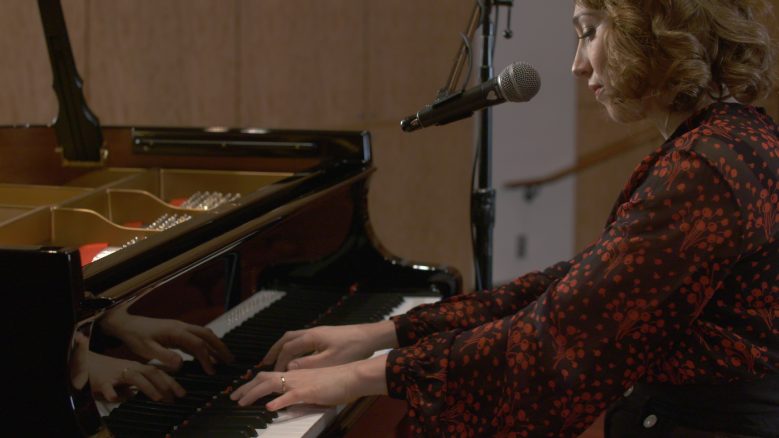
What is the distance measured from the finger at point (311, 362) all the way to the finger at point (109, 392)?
0.95 ft

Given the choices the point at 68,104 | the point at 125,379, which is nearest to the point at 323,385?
the point at 125,379

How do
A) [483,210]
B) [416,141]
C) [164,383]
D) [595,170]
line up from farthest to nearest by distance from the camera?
[595,170] → [416,141] → [483,210] → [164,383]

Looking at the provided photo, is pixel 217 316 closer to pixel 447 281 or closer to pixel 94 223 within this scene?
pixel 94 223

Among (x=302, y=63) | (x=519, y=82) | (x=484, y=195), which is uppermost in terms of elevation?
(x=519, y=82)

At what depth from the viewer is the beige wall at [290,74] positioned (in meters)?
3.36

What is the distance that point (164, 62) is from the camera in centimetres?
364

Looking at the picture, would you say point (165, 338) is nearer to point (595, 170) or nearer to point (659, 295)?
point (659, 295)

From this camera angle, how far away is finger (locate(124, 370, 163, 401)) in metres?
1.29

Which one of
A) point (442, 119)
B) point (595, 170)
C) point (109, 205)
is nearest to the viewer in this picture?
point (442, 119)

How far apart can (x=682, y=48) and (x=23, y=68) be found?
253 cm

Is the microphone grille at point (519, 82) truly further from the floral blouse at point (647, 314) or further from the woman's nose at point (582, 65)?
the floral blouse at point (647, 314)

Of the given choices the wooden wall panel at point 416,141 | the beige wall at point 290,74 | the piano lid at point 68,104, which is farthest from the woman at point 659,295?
the wooden wall panel at point 416,141

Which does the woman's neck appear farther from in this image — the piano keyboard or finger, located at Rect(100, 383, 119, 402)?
finger, located at Rect(100, 383, 119, 402)

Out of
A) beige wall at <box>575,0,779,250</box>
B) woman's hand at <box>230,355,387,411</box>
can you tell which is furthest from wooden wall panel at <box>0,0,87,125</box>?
beige wall at <box>575,0,779,250</box>
